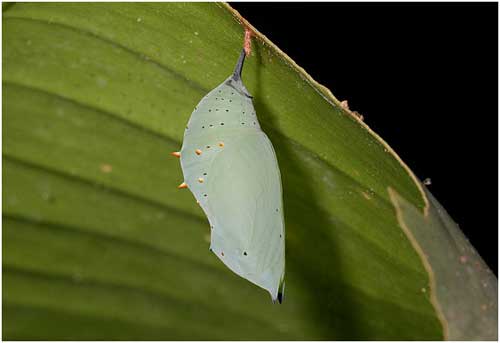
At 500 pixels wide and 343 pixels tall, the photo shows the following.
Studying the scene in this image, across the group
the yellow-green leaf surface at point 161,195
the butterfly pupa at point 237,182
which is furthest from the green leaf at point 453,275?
the butterfly pupa at point 237,182

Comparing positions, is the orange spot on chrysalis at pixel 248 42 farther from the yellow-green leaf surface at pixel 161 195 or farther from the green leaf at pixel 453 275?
the green leaf at pixel 453 275

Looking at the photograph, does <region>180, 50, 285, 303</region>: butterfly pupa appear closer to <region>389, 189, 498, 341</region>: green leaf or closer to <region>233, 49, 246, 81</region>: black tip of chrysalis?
<region>233, 49, 246, 81</region>: black tip of chrysalis

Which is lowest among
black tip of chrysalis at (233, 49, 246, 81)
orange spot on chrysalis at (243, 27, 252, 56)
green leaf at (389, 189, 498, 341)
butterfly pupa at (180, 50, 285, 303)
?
butterfly pupa at (180, 50, 285, 303)

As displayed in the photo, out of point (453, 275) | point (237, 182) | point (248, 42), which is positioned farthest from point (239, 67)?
point (453, 275)

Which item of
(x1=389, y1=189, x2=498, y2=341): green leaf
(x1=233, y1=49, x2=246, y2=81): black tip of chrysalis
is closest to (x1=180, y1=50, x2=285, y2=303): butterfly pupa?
(x1=233, y1=49, x2=246, y2=81): black tip of chrysalis

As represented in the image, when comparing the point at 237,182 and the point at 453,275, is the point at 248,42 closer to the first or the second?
the point at 237,182
